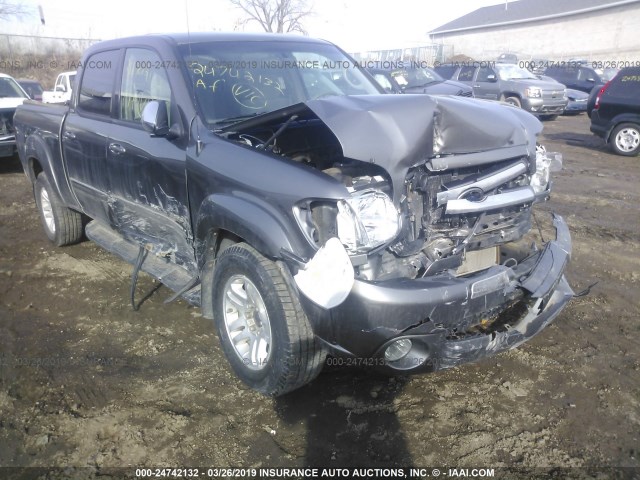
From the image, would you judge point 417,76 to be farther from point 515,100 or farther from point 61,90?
point 61,90

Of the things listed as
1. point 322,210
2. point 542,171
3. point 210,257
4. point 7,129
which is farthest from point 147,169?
point 7,129

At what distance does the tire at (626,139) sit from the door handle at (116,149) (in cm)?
1029

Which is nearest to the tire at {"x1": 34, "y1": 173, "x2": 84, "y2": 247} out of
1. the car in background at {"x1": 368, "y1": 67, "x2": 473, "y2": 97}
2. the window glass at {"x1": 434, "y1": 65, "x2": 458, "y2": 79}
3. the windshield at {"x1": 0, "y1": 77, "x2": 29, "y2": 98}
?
the windshield at {"x1": 0, "y1": 77, "x2": 29, "y2": 98}

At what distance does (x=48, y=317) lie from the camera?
4.12 metres

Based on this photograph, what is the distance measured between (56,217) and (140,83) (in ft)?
7.96

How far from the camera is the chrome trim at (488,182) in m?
2.70

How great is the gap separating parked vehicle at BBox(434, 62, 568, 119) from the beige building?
744 inches

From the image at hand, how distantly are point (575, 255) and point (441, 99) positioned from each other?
307 centimetres

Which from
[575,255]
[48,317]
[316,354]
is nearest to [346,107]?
[316,354]

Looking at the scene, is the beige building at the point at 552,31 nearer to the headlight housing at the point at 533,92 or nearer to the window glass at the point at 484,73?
the window glass at the point at 484,73

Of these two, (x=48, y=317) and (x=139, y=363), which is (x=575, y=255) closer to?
(x=139, y=363)

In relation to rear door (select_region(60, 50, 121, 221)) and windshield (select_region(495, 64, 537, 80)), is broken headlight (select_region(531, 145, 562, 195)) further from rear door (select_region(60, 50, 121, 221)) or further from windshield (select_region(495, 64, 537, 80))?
windshield (select_region(495, 64, 537, 80))

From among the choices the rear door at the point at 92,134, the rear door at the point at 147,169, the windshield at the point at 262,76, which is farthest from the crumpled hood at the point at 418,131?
the rear door at the point at 92,134

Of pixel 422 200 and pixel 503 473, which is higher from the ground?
pixel 422 200
